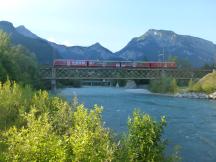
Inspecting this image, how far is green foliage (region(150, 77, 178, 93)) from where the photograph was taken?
514 feet

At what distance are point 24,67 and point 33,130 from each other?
90.6m

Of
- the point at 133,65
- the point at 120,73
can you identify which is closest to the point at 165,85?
the point at 133,65

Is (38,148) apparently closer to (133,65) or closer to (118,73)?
(133,65)

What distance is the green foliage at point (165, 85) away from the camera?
157 m

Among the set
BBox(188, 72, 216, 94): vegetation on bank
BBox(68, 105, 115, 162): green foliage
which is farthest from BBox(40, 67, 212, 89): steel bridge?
BBox(68, 105, 115, 162): green foliage

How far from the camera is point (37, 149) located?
13.2 meters

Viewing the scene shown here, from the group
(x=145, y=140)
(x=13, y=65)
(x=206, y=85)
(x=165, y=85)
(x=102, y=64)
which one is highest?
(x=13, y=65)

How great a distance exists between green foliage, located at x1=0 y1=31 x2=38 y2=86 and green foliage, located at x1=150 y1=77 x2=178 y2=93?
199ft

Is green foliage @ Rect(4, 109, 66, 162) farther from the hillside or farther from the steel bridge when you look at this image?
the steel bridge

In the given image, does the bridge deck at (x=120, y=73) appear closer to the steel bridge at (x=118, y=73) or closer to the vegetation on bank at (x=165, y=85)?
the steel bridge at (x=118, y=73)

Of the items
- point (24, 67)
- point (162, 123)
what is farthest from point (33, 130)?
point (24, 67)

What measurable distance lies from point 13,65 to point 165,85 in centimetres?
8690

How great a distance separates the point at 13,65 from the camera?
80812 millimetres

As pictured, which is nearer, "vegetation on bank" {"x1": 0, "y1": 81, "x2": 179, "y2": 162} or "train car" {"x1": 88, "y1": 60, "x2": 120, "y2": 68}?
"vegetation on bank" {"x1": 0, "y1": 81, "x2": 179, "y2": 162}
